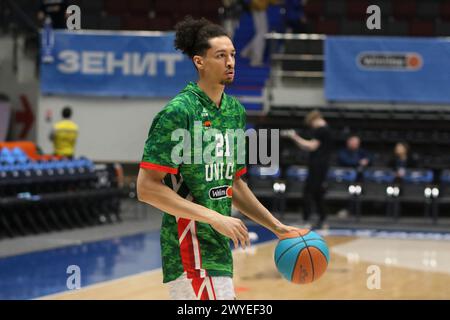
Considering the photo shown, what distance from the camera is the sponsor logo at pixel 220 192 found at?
→ 12.5 ft

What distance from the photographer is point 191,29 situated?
12.5 feet

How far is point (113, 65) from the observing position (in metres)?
16.4

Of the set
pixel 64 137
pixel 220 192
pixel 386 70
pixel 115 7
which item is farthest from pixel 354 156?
pixel 220 192

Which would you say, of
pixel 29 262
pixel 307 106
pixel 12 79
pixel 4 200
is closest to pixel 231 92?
pixel 307 106

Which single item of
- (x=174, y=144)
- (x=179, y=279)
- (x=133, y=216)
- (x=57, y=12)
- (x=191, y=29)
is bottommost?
(x=133, y=216)

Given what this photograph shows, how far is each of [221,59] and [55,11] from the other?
41.0 ft

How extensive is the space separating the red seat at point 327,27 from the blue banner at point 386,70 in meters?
2.39

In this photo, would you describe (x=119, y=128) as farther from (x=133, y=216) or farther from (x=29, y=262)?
(x=29, y=262)

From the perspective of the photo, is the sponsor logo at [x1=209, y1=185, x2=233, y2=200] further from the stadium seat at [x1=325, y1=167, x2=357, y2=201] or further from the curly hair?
the stadium seat at [x1=325, y1=167, x2=357, y2=201]

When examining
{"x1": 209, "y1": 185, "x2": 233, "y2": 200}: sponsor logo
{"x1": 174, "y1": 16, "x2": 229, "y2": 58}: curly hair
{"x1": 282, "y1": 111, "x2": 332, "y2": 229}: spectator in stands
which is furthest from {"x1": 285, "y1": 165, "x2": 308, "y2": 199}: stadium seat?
{"x1": 174, "y1": 16, "x2": 229, "y2": 58}: curly hair

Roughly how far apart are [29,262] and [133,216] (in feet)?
16.3

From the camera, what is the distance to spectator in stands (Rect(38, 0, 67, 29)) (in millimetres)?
15688

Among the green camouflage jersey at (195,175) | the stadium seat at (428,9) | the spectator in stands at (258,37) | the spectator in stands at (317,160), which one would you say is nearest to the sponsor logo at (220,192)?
the green camouflage jersey at (195,175)

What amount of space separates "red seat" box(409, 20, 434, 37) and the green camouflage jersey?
48.4 ft
